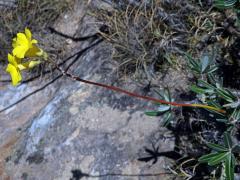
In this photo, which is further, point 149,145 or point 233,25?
point 233,25

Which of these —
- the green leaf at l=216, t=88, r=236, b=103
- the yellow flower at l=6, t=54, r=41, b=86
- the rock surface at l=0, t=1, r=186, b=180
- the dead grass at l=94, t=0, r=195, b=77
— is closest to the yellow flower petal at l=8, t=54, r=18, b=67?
the yellow flower at l=6, t=54, r=41, b=86

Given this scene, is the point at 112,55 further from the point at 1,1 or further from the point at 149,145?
the point at 1,1

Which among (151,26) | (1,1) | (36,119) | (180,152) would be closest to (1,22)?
(1,1)

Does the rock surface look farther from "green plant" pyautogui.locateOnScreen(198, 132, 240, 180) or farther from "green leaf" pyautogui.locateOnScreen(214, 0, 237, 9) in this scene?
"green leaf" pyautogui.locateOnScreen(214, 0, 237, 9)

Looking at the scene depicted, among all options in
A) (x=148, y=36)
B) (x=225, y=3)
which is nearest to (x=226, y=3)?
(x=225, y=3)

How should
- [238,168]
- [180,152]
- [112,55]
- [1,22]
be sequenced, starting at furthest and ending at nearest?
1. [1,22]
2. [112,55]
3. [180,152]
4. [238,168]

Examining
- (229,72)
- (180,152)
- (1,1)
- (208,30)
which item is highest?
(1,1)

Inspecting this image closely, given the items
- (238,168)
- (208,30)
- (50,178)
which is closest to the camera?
(238,168)

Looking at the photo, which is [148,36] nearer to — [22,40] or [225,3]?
[225,3]

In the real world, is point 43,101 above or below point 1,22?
below
